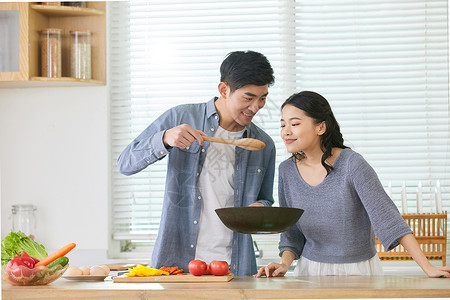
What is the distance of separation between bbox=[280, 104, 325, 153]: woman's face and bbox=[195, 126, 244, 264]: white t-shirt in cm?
25

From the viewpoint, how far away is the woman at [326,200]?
73.1 inches

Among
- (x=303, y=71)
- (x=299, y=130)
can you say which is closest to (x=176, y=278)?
(x=299, y=130)

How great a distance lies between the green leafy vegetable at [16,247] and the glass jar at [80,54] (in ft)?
3.94

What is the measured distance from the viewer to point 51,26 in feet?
9.91

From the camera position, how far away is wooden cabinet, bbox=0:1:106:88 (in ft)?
9.19

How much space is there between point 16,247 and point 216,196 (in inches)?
27.7

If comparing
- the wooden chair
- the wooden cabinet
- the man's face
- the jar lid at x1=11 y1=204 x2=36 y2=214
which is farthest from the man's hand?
the jar lid at x1=11 y1=204 x2=36 y2=214

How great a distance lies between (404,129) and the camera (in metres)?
3.04

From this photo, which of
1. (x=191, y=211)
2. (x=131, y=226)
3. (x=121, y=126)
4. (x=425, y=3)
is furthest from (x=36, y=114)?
(x=425, y=3)

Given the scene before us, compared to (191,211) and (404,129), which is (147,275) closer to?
(191,211)

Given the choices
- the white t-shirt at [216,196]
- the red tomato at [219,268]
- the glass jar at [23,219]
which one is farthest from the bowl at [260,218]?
the glass jar at [23,219]

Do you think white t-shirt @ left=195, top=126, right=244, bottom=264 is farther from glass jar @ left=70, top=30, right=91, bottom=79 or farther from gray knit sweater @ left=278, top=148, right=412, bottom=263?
glass jar @ left=70, top=30, right=91, bottom=79

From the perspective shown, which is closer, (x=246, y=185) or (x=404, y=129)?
(x=246, y=185)

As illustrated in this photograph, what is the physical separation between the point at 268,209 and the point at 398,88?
1686 mm
